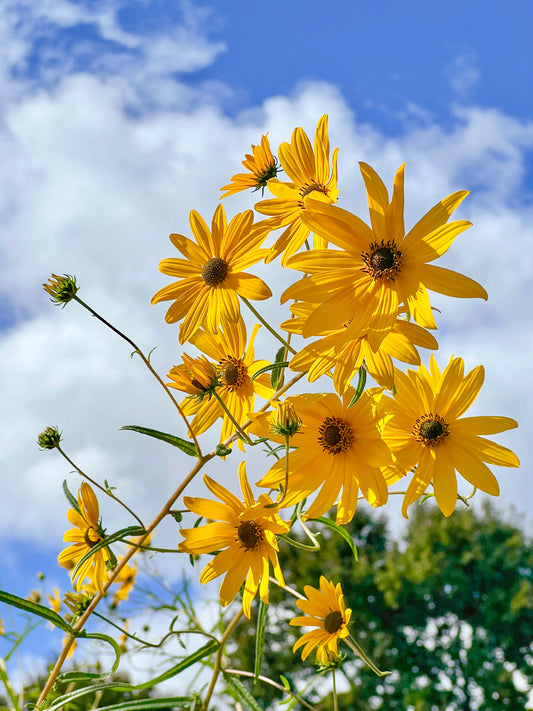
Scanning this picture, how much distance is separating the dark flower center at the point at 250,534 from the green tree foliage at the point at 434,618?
11.3 meters

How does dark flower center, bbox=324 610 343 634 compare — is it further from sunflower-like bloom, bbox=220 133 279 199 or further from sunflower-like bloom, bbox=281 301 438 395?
sunflower-like bloom, bbox=220 133 279 199

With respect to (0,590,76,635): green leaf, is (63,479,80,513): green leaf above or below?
above

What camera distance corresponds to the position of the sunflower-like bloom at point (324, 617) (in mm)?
1132

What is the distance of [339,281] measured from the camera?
2.49ft

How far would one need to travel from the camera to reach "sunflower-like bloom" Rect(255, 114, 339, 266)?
0.91 meters

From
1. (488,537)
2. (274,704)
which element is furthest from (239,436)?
(488,537)

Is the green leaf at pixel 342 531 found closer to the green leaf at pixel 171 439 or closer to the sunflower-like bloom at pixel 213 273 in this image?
the green leaf at pixel 171 439

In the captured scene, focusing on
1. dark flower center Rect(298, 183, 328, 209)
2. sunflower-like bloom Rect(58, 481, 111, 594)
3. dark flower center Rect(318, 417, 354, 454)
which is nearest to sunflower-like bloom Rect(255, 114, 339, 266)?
dark flower center Rect(298, 183, 328, 209)

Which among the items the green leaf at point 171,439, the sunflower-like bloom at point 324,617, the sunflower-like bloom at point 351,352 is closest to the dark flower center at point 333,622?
the sunflower-like bloom at point 324,617

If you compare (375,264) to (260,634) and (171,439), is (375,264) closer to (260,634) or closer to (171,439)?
(171,439)

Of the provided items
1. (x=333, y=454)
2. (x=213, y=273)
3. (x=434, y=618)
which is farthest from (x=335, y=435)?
(x=434, y=618)

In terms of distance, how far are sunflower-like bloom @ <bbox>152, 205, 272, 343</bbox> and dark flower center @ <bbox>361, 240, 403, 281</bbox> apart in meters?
0.18

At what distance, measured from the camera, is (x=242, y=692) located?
93 centimetres

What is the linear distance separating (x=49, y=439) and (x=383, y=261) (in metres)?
0.58
